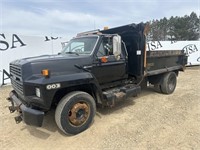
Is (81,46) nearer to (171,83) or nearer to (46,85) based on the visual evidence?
(46,85)

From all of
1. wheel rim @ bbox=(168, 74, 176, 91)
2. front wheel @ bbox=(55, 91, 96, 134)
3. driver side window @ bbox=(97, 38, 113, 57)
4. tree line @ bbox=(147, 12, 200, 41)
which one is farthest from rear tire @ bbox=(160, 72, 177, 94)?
tree line @ bbox=(147, 12, 200, 41)

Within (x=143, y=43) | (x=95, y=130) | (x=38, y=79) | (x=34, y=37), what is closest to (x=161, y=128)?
(x=95, y=130)

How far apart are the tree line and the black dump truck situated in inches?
1418

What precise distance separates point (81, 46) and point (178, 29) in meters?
41.9

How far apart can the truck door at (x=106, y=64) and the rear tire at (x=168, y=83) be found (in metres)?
2.39

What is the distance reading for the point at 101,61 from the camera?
4.56m

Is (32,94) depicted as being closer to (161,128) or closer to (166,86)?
(161,128)

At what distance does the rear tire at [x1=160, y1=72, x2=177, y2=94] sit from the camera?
682 cm

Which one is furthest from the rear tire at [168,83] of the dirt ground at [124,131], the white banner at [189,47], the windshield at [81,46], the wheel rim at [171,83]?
the white banner at [189,47]

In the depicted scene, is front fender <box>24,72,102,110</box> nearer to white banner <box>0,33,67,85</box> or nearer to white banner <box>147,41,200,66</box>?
white banner <box>0,33,67,85</box>

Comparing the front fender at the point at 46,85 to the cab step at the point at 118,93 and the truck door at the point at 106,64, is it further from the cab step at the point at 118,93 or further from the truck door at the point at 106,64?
the cab step at the point at 118,93

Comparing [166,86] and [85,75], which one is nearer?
[85,75]

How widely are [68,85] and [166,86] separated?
14.4 ft

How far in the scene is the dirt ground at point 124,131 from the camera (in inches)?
140
